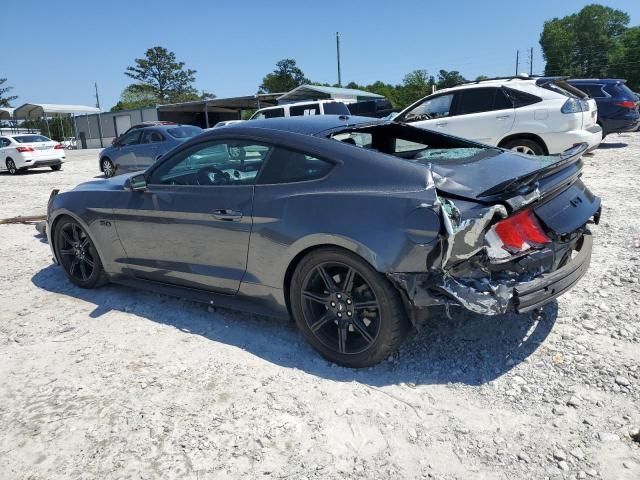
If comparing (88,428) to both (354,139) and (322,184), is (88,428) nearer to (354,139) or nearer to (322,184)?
(322,184)

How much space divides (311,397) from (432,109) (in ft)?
24.3

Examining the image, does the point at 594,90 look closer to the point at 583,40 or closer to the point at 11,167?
the point at 11,167

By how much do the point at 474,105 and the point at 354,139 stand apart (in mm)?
5811

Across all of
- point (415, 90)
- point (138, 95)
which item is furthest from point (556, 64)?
point (138, 95)

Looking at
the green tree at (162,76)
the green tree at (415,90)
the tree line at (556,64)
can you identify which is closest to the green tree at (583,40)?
the tree line at (556,64)

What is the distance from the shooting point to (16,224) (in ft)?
24.6

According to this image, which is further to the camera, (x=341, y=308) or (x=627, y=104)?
(x=627, y=104)

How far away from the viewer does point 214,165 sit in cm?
355

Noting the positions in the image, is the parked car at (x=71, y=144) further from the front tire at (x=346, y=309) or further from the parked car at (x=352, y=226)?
the front tire at (x=346, y=309)

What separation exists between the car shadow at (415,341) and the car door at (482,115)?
526cm

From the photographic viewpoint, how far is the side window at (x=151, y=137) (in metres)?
13.1

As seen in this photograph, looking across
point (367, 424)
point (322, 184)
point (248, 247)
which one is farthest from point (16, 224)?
point (367, 424)

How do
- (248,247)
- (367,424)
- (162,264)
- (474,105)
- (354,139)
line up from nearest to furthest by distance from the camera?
1. (367,424)
2. (248,247)
3. (354,139)
4. (162,264)
5. (474,105)

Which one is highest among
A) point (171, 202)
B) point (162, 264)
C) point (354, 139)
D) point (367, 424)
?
point (354, 139)
